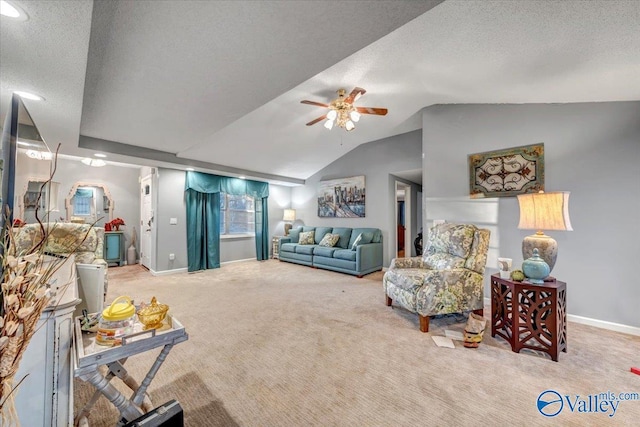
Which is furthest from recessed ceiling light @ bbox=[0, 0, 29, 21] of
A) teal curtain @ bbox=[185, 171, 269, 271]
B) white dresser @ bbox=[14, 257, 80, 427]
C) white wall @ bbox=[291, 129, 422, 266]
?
teal curtain @ bbox=[185, 171, 269, 271]

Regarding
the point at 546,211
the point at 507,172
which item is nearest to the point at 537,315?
the point at 546,211

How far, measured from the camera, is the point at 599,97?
2.46 metres

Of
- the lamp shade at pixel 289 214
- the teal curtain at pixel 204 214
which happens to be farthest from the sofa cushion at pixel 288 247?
the teal curtain at pixel 204 214

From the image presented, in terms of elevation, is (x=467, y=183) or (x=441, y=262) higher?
(x=467, y=183)

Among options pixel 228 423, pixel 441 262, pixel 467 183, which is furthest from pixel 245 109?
pixel 467 183

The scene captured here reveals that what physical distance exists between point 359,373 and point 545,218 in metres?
1.93

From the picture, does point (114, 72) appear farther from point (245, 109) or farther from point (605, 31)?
point (605, 31)

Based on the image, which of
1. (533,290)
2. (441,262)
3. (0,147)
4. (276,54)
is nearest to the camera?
(0,147)

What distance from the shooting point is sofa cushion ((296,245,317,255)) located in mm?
5481

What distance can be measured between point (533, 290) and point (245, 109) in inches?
113

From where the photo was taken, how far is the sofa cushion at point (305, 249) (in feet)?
18.0

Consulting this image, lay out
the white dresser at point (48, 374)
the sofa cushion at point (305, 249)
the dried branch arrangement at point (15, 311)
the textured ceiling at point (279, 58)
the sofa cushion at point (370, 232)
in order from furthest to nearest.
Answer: the sofa cushion at point (305, 249), the sofa cushion at point (370, 232), the textured ceiling at point (279, 58), the white dresser at point (48, 374), the dried branch arrangement at point (15, 311)

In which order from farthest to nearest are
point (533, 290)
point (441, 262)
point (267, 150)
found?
point (267, 150), point (441, 262), point (533, 290)

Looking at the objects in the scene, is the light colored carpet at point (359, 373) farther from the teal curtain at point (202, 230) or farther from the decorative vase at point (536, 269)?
the teal curtain at point (202, 230)
